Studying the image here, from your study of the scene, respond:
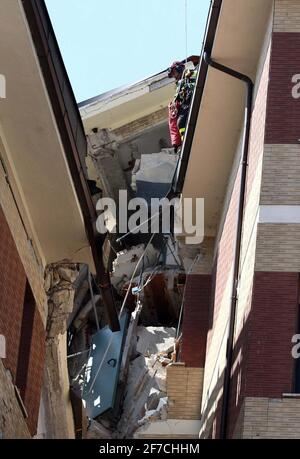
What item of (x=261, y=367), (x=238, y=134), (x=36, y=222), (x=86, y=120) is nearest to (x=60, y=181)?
(x=36, y=222)

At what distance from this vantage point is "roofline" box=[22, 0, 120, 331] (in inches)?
757

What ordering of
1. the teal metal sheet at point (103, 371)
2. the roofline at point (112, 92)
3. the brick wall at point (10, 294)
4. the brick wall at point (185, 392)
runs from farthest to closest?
the roofline at point (112, 92)
the teal metal sheet at point (103, 371)
the brick wall at point (185, 392)
the brick wall at point (10, 294)

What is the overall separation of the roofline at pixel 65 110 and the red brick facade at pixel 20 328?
4.17 ft

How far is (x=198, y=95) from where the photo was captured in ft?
74.3

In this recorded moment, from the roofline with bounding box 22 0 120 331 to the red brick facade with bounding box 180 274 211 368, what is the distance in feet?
5.94

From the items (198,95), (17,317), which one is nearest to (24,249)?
(17,317)

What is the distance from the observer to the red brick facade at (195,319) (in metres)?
25.2

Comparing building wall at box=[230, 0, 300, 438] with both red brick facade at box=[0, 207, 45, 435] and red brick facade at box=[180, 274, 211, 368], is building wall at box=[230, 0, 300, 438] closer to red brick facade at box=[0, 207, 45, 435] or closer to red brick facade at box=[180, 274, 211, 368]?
red brick facade at box=[0, 207, 45, 435]

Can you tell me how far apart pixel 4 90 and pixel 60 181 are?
7.40 ft

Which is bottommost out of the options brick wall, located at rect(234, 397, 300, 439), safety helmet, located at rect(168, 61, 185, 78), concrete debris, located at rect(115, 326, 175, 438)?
concrete debris, located at rect(115, 326, 175, 438)

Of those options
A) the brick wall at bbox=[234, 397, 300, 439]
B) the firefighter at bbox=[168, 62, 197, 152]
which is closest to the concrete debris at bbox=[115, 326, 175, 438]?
the firefighter at bbox=[168, 62, 197, 152]

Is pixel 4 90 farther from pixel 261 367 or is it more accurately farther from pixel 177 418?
pixel 177 418

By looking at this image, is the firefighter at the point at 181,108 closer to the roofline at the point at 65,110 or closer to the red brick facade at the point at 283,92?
the roofline at the point at 65,110

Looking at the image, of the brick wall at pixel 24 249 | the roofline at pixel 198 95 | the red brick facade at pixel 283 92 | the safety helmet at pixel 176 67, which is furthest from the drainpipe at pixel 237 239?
the safety helmet at pixel 176 67
